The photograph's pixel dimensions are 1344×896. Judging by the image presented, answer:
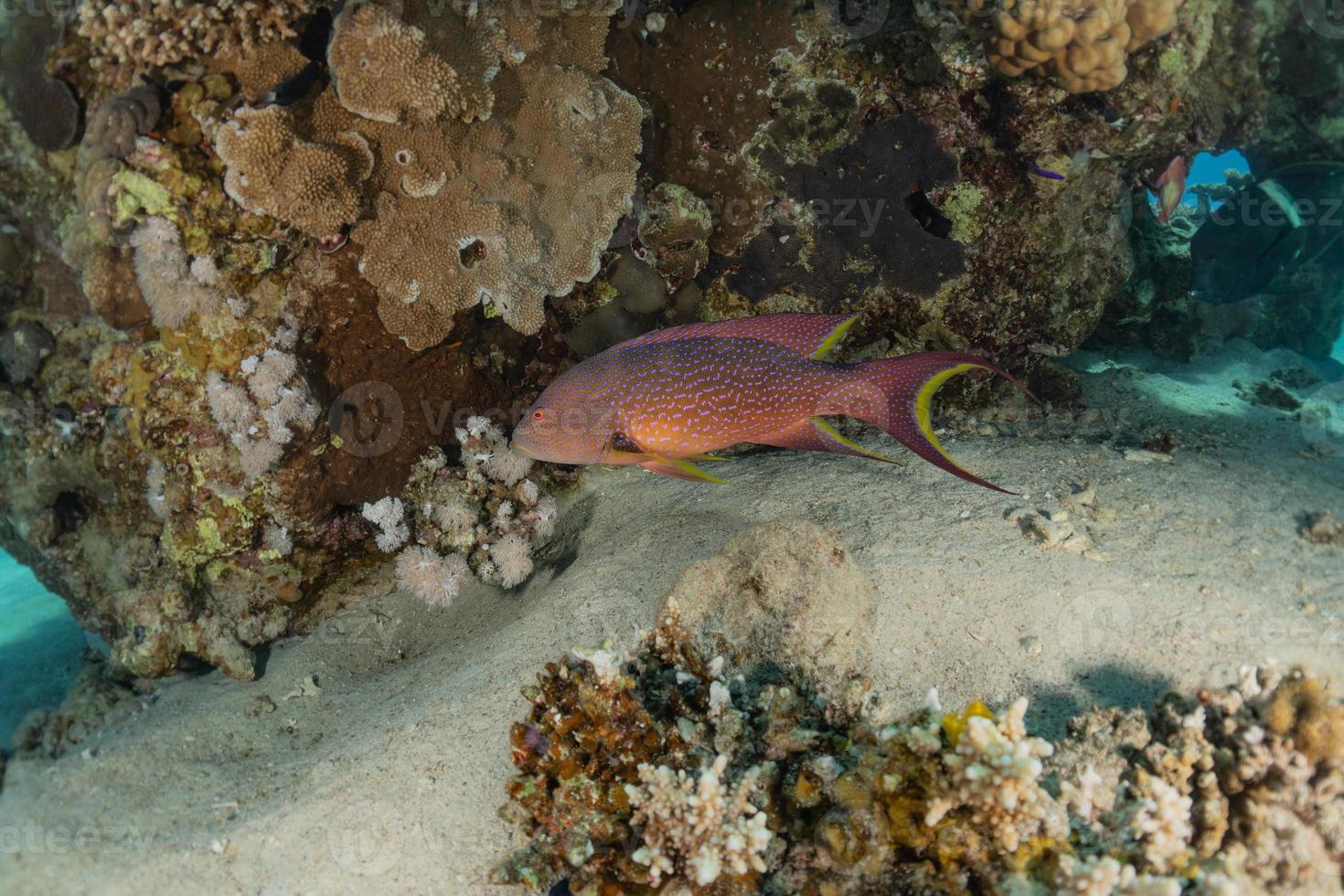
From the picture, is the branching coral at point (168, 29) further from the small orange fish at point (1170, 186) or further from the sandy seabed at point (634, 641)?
the small orange fish at point (1170, 186)

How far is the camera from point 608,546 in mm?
4551

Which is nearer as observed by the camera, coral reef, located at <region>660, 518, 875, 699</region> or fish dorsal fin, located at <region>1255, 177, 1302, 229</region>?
coral reef, located at <region>660, 518, 875, 699</region>

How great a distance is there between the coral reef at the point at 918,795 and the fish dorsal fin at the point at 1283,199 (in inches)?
372

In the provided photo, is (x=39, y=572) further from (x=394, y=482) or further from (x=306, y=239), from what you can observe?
(x=306, y=239)

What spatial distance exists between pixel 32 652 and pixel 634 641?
325 inches

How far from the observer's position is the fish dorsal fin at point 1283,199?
28.9 feet

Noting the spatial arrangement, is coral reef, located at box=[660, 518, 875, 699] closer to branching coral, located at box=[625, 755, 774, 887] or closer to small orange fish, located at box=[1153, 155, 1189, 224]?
branching coral, located at box=[625, 755, 774, 887]

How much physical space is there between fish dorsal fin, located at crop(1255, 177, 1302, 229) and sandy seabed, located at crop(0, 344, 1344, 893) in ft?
19.6

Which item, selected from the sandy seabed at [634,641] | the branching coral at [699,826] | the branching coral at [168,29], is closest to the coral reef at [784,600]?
the sandy seabed at [634,641]

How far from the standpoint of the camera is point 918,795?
2.36 m

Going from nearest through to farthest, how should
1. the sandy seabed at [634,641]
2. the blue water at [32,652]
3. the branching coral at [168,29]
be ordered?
the sandy seabed at [634,641]
the branching coral at [168,29]
the blue water at [32,652]

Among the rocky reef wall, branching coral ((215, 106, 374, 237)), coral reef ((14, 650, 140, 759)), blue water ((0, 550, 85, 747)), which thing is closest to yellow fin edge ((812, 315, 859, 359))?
the rocky reef wall

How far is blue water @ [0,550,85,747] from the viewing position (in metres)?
5.32

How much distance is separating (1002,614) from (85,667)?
20.4 feet
